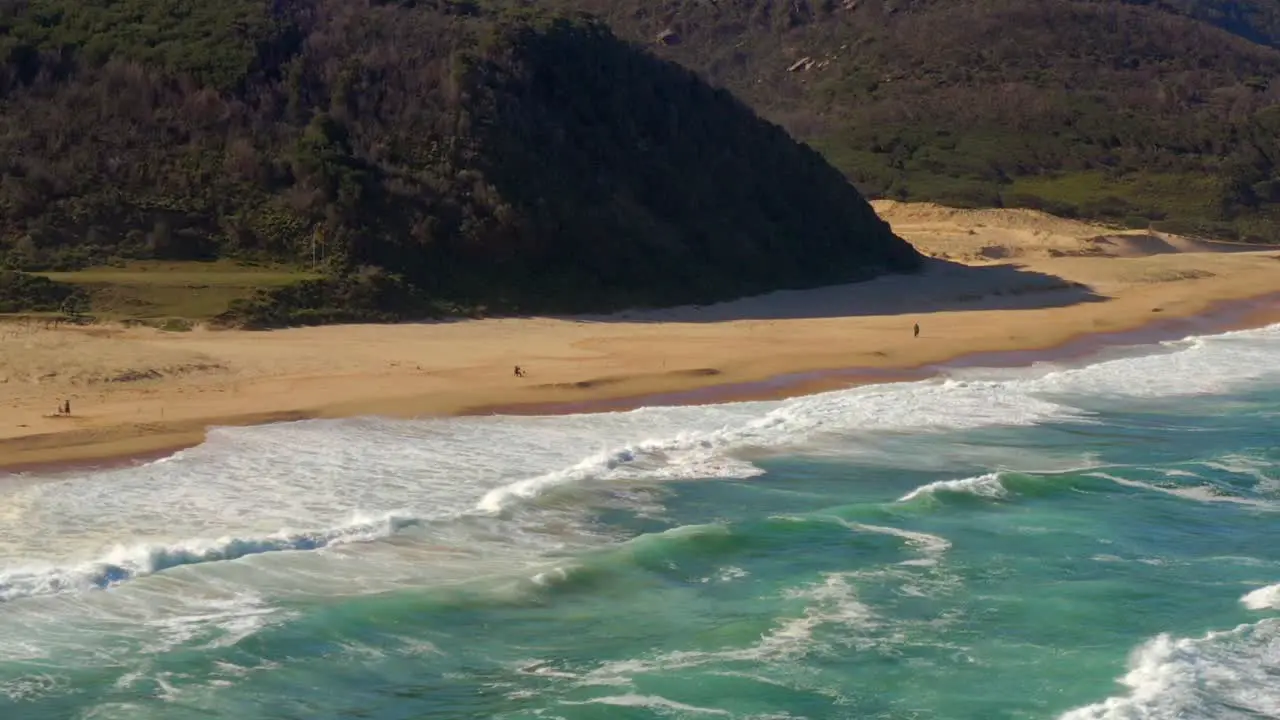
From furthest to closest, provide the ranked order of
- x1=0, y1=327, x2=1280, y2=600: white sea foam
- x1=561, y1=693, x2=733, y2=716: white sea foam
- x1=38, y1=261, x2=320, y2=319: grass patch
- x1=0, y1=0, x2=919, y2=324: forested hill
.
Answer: x1=0, y1=0, x2=919, y2=324: forested hill
x1=38, y1=261, x2=320, y2=319: grass patch
x1=0, y1=327, x2=1280, y2=600: white sea foam
x1=561, y1=693, x2=733, y2=716: white sea foam

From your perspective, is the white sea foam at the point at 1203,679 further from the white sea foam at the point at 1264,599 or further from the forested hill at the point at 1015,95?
the forested hill at the point at 1015,95

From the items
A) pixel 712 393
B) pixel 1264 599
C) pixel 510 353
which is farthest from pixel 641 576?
pixel 510 353

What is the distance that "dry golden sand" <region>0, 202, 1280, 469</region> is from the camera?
1609 cm

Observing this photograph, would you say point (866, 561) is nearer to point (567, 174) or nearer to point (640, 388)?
point (640, 388)

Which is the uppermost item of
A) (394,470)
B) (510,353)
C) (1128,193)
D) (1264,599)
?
(1128,193)

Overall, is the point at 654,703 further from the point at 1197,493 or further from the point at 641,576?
the point at 1197,493

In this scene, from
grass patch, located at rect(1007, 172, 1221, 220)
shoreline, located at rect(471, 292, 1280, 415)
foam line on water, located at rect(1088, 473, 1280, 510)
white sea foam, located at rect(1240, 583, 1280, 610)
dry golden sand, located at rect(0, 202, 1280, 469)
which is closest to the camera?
white sea foam, located at rect(1240, 583, 1280, 610)

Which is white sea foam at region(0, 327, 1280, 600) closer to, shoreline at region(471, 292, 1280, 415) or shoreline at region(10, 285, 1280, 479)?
shoreline at region(10, 285, 1280, 479)

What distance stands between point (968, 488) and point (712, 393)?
17.6 feet

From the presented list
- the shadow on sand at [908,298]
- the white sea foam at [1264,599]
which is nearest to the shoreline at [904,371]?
the shadow on sand at [908,298]

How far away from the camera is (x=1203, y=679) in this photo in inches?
400

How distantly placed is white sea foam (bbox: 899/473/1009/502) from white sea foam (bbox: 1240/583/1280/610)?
3.11 m

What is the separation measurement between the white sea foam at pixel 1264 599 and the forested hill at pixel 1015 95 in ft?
127

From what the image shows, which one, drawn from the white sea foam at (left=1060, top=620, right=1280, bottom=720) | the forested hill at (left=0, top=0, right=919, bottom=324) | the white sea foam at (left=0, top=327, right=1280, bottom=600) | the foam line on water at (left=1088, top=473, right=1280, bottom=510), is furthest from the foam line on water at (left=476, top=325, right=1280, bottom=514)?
the forested hill at (left=0, top=0, right=919, bottom=324)
